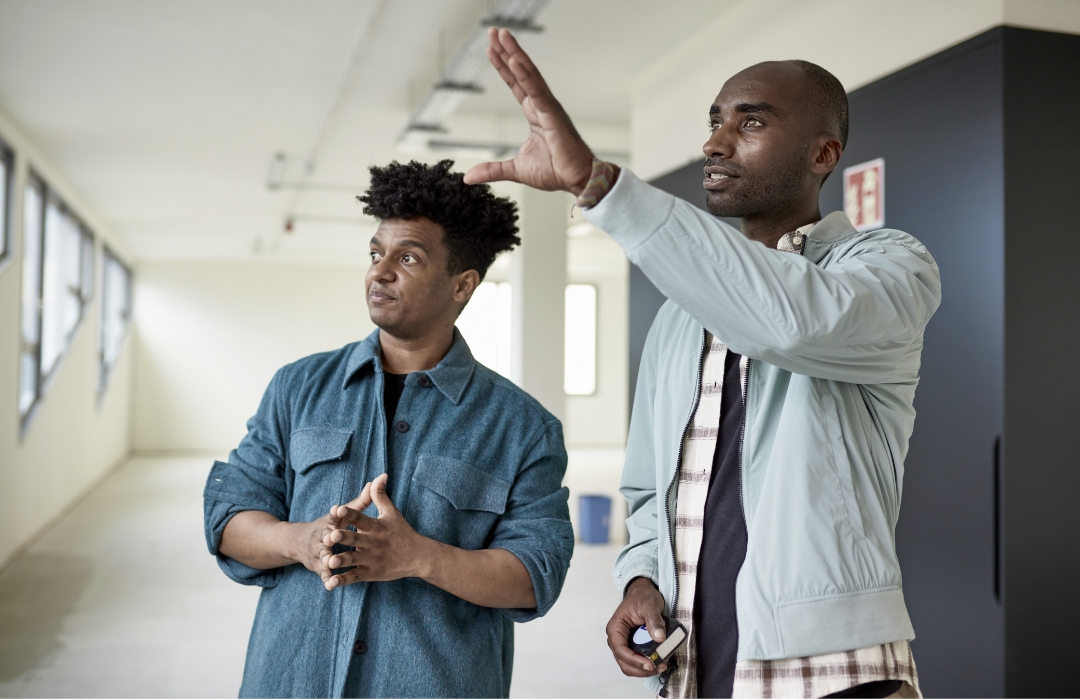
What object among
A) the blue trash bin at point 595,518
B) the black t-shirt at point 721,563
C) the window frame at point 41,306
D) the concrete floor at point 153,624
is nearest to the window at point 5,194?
the window frame at point 41,306

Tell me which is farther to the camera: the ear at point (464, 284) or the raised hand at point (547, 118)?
the ear at point (464, 284)

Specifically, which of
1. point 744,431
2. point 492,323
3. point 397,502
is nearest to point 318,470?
point 397,502

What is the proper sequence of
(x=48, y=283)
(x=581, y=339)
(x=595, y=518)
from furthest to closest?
(x=581, y=339) < (x=48, y=283) < (x=595, y=518)

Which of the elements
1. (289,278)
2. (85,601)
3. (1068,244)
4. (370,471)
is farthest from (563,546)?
(289,278)

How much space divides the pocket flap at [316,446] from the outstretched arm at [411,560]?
6.0 inches

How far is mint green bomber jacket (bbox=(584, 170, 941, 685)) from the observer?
0.92 meters

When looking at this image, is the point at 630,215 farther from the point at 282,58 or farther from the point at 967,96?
the point at 282,58

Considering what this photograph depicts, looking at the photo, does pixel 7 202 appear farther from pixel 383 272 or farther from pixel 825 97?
pixel 825 97

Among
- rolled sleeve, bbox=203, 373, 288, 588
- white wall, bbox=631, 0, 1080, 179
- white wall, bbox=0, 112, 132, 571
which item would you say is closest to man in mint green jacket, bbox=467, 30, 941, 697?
rolled sleeve, bbox=203, 373, 288, 588

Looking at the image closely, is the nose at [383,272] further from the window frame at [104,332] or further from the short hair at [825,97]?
the window frame at [104,332]

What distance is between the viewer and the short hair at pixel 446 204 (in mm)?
1574

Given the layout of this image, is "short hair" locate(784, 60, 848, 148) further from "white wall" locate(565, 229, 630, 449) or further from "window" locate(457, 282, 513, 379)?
"white wall" locate(565, 229, 630, 449)

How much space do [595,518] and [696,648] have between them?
18.1ft

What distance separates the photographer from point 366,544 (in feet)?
4.18
